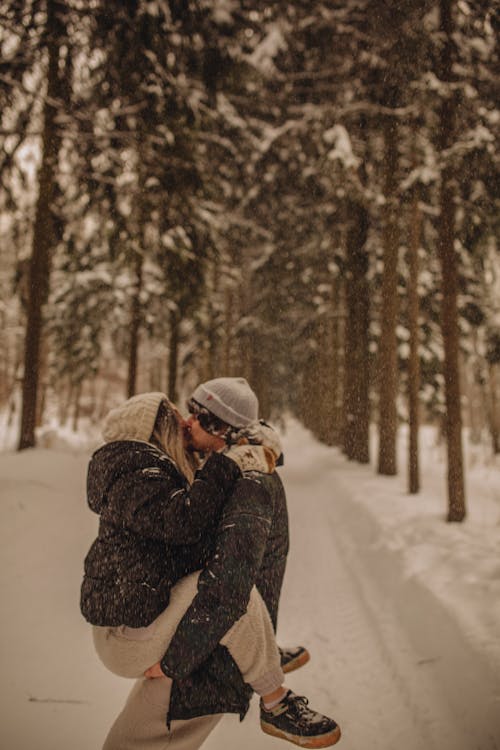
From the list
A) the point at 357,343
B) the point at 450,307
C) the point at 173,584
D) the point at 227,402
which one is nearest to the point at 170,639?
the point at 173,584

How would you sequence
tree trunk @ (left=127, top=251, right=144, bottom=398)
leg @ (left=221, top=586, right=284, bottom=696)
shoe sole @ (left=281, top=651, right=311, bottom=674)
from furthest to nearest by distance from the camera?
tree trunk @ (left=127, top=251, right=144, bottom=398) → shoe sole @ (left=281, top=651, right=311, bottom=674) → leg @ (left=221, top=586, right=284, bottom=696)

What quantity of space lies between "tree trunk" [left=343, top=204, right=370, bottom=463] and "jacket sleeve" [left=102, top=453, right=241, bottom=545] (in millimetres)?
9922

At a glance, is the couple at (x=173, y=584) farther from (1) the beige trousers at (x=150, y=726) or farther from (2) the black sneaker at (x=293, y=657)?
(2) the black sneaker at (x=293, y=657)

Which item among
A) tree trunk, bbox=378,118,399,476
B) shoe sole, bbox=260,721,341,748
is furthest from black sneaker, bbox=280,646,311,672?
tree trunk, bbox=378,118,399,476

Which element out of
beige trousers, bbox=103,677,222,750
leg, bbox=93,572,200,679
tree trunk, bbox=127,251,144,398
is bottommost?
beige trousers, bbox=103,677,222,750

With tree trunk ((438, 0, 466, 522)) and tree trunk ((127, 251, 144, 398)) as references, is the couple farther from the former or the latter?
tree trunk ((127, 251, 144, 398))

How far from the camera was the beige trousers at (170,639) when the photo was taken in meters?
2.03

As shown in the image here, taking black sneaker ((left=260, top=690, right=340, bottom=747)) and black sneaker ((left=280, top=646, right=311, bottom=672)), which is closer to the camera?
black sneaker ((left=260, top=690, right=340, bottom=747))

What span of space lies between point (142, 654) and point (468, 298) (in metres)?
11.9

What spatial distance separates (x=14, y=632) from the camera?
11.6ft

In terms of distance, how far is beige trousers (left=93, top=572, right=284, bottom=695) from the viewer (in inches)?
80.0

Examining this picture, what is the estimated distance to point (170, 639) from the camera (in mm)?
2057

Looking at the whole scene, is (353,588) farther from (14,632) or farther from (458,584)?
(14,632)

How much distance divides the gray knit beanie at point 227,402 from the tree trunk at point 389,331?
7239mm
